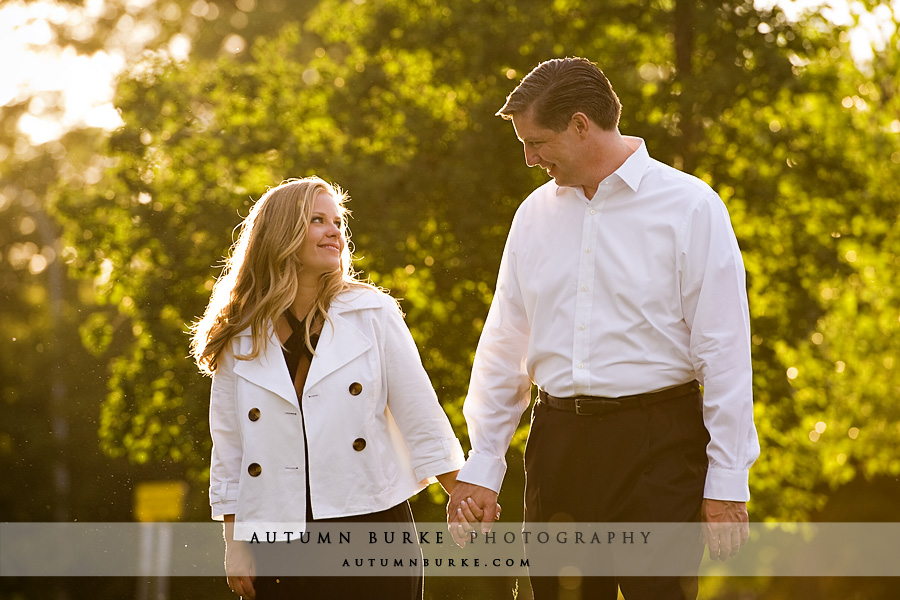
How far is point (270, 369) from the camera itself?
3775mm

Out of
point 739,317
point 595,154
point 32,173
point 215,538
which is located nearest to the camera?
point 739,317

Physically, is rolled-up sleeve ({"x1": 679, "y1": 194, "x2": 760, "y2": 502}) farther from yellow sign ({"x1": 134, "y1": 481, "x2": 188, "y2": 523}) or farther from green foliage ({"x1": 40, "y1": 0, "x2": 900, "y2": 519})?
yellow sign ({"x1": 134, "y1": 481, "x2": 188, "y2": 523})

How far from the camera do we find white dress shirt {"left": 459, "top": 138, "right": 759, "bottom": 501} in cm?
329

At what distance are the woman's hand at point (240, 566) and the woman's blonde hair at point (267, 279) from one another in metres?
0.65

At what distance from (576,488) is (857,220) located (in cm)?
945

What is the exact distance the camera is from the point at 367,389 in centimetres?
375

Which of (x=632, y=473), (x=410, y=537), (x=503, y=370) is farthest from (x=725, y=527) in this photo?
(x=410, y=537)

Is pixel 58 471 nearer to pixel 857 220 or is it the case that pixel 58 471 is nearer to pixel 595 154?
pixel 857 220

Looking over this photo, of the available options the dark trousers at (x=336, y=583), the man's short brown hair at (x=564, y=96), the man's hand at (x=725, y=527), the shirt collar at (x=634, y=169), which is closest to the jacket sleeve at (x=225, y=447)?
the dark trousers at (x=336, y=583)

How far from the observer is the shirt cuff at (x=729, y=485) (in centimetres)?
324

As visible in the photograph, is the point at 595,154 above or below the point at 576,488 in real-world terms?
above

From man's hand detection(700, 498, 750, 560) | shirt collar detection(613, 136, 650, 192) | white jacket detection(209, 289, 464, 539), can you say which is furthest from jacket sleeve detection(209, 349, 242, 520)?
man's hand detection(700, 498, 750, 560)

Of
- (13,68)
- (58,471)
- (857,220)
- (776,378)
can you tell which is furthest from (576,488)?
(58,471)

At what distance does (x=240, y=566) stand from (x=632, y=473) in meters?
1.46
